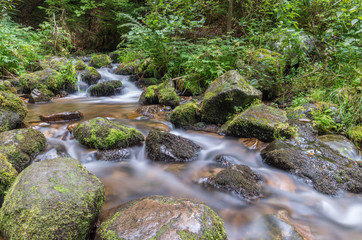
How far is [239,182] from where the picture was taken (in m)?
2.65

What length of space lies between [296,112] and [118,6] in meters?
13.5

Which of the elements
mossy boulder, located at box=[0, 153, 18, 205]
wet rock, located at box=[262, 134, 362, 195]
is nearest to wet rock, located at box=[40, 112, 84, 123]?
mossy boulder, located at box=[0, 153, 18, 205]

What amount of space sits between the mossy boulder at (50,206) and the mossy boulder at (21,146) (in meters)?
1.05

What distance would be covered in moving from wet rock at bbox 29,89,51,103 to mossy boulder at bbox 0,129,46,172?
369 centimetres

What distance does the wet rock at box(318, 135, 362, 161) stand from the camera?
3.50 m

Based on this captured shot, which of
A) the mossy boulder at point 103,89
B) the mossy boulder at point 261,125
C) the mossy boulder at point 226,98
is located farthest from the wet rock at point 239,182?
the mossy boulder at point 103,89

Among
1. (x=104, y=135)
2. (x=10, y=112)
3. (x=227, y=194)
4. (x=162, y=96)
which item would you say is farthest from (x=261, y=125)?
(x=10, y=112)

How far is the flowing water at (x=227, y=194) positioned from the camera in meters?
2.24

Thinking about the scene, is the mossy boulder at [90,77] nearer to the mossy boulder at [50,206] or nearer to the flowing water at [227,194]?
the flowing water at [227,194]

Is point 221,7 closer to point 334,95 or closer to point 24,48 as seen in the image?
point 334,95

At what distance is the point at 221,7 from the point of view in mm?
9039

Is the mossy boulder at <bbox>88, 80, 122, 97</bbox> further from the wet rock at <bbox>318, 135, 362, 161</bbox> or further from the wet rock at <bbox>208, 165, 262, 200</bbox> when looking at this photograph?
the wet rock at <bbox>318, 135, 362, 161</bbox>

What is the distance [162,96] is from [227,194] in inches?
153

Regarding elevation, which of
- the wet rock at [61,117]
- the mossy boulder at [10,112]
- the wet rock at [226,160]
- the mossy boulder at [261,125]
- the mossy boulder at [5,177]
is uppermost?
the mossy boulder at [10,112]
